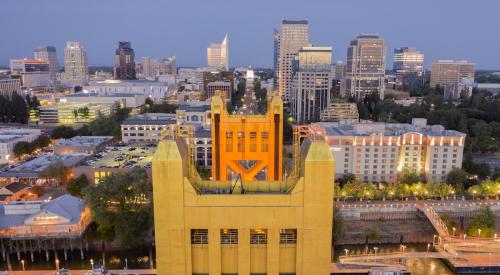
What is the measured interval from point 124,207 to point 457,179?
3233cm

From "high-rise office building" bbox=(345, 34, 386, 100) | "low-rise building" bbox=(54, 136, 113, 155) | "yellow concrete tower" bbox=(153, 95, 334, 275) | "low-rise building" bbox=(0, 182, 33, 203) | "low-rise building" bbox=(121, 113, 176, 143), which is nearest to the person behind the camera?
"yellow concrete tower" bbox=(153, 95, 334, 275)

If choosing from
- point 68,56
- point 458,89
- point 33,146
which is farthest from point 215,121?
point 68,56

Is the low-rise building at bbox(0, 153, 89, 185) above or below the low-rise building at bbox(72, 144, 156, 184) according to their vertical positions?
below

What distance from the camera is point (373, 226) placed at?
35250mm

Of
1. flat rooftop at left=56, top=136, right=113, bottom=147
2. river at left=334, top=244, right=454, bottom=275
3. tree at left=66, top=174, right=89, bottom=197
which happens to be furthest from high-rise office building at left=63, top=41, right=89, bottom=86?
river at left=334, top=244, right=454, bottom=275

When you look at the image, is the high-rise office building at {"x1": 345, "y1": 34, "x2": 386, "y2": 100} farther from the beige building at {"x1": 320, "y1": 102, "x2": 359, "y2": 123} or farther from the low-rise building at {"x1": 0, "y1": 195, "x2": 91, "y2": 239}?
the low-rise building at {"x1": 0, "y1": 195, "x2": 91, "y2": 239}

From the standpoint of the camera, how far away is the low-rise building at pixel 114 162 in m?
40.5

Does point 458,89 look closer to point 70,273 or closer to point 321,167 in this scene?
point 70,273

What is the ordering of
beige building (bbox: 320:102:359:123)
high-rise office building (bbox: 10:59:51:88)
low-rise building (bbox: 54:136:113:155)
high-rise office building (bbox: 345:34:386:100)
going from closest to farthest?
low-rise building (bbox: 54:136:113:155) < beige building (bbox: 320:102:359:123) < high-rise office building (bbox: 345:34:386:100) < high-rise office building (bbox: 10:59:51:88)

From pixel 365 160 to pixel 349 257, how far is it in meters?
16.3

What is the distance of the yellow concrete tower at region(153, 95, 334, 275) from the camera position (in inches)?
285

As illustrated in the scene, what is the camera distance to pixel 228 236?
7484 mm

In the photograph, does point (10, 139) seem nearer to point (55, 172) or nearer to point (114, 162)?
point (55, 172)

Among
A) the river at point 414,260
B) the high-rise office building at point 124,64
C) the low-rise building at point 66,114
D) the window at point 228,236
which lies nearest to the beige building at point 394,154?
the river at point 414,260
